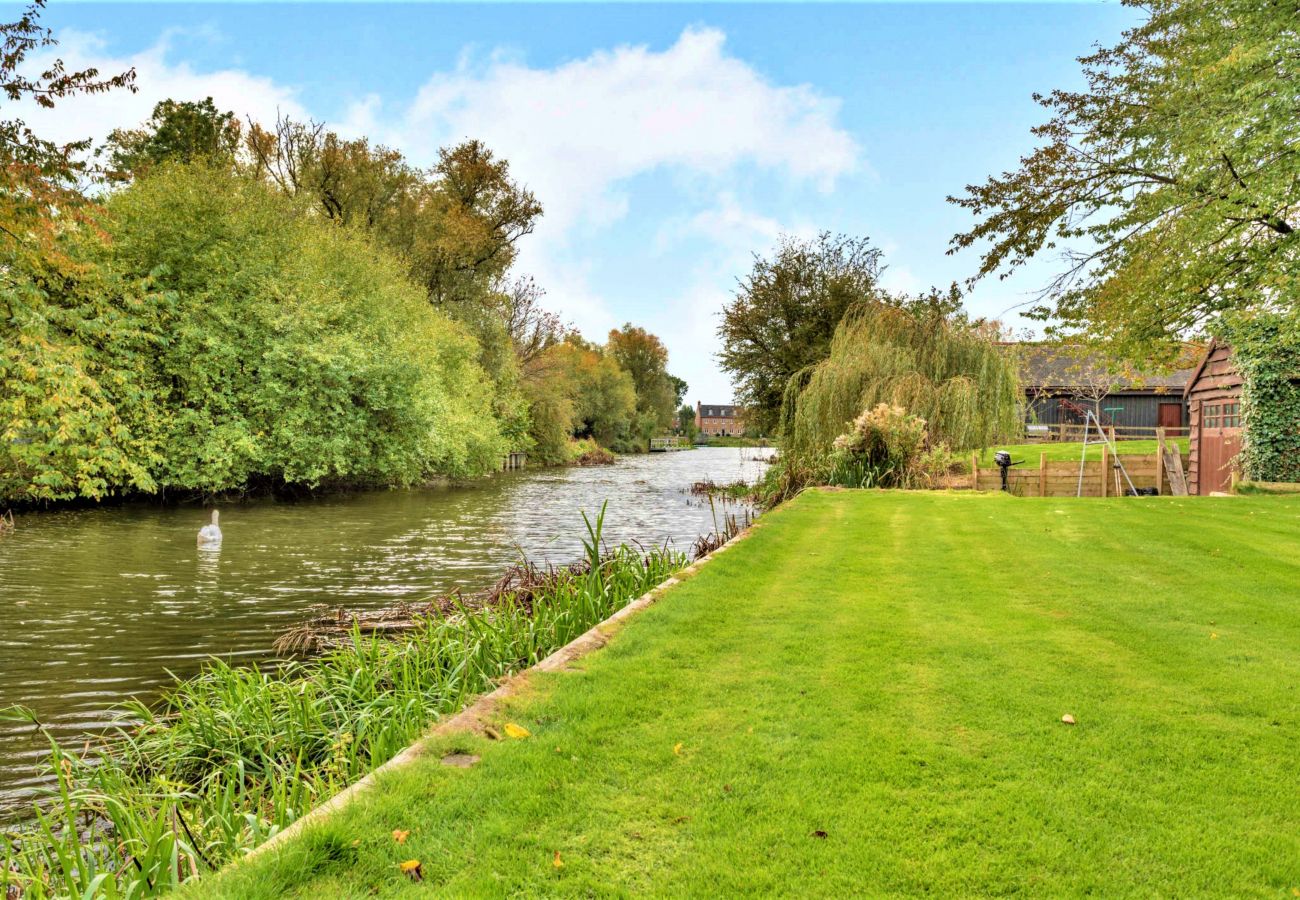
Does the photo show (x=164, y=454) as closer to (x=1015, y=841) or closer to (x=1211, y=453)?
(x=1015, y=841)

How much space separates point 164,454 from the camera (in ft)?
59.3

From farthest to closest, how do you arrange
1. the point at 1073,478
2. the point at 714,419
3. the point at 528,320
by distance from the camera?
the point at 714,419 → the point at 528,320 → the point at 1073,478

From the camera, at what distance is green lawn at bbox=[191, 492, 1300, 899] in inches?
90.0

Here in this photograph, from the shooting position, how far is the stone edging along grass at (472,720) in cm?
253

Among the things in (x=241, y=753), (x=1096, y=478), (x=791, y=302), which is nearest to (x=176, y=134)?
(x=791, y=302)

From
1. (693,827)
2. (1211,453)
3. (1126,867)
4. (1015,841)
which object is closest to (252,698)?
(693,827)

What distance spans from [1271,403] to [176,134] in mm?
37903

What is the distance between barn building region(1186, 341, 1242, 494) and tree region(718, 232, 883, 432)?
9667 millimetres

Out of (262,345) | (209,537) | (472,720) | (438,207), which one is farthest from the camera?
(438,207)

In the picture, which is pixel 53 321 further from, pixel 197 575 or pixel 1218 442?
pixel 1218 442

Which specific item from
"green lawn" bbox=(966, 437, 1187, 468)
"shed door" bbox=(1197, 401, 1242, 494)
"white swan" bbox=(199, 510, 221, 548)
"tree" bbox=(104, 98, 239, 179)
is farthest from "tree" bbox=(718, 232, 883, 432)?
"tree" bbox=(104, 98, 239, 179)

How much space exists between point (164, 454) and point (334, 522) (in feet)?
16.9

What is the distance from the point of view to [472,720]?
3477 mm

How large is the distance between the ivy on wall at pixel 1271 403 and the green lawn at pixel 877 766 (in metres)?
11.4
